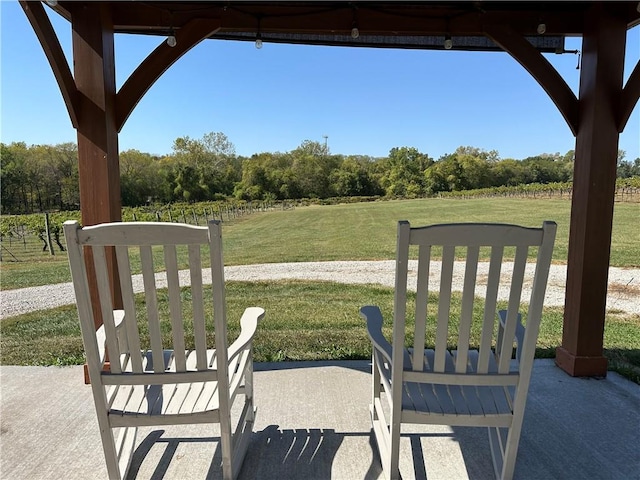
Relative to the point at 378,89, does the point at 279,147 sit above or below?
below

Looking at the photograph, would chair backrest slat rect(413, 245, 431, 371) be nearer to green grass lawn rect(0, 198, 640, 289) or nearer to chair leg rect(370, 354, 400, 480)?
chair leg rect(370, 354, 400, 480)

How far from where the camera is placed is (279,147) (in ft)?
63.0

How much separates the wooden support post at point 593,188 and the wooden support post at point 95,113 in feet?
9.05

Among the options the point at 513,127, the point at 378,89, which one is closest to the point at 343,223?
the point at 378,89

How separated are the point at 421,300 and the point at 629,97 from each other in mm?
1921

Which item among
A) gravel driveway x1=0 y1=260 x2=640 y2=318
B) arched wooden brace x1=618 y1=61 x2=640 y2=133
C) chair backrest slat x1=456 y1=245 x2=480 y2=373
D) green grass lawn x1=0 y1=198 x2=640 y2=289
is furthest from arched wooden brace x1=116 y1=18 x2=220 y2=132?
green grass lawn x1=0 y1=198 x2=640 y2=289

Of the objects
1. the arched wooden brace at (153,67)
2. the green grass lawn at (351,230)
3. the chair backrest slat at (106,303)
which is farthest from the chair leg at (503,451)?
the green grass lawn at (351,230)

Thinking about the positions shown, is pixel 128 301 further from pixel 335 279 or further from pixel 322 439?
pixel 335 279

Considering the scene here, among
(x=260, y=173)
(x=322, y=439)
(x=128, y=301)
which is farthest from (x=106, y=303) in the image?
(x=260, y=173)

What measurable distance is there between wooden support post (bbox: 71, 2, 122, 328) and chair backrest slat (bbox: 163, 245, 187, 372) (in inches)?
49.0

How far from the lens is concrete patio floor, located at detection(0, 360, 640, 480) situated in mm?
1572

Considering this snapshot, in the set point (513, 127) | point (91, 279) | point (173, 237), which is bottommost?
point (91, 279)

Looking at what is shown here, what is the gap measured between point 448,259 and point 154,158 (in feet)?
47.5

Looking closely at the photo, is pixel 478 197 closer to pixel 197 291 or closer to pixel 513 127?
pixel 513 127
